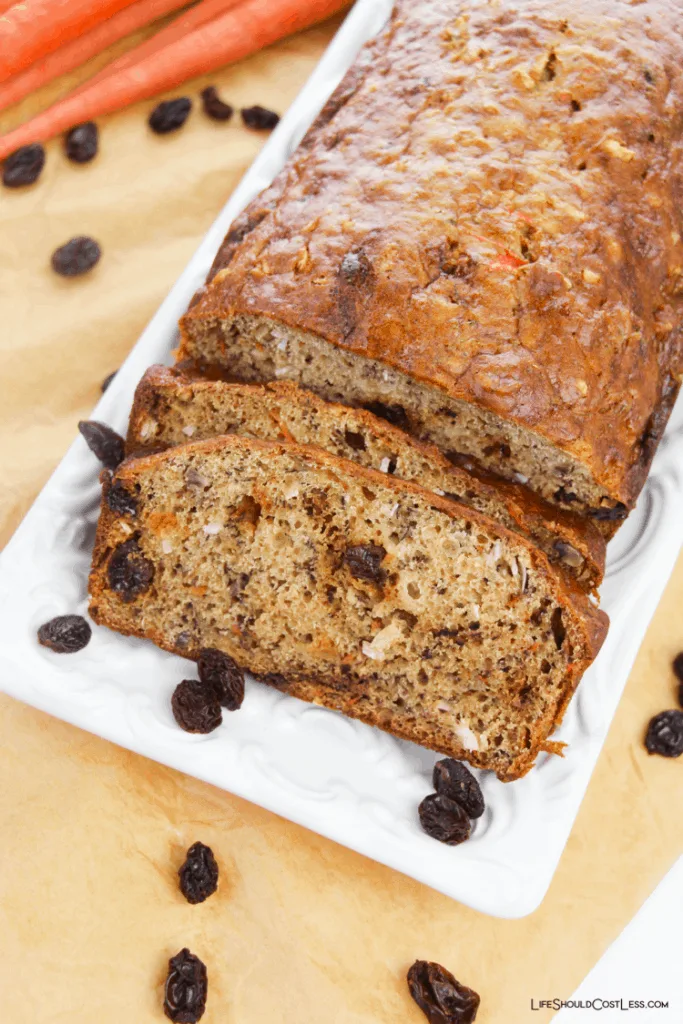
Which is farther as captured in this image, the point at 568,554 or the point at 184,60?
the point at 184,60

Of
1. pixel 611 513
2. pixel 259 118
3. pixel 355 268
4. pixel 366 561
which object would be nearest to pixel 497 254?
pixel 355 268

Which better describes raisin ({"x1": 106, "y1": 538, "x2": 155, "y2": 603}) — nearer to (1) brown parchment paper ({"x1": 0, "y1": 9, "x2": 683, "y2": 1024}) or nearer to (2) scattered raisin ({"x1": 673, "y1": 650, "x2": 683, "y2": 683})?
(1) brown parchment paper ({"x1": 0, "y1": 9, "x2": 683, "y2": 1024})

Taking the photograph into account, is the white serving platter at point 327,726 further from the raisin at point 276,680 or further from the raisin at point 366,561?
the raisin at point 366,561

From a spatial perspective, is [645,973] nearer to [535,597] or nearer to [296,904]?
[296,904]

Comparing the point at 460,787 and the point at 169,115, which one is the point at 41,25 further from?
the point at 460,787

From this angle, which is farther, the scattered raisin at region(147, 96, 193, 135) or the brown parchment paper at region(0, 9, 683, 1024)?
the scattered raisin at region(147, 96, 193, 135)

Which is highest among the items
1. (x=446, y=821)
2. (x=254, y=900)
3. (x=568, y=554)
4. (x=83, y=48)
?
(x=83, y=48)

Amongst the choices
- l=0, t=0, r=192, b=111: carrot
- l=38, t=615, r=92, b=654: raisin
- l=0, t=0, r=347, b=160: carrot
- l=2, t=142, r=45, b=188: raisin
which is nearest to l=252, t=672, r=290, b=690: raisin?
l=38, t=615, r=92, b=654: raisin
